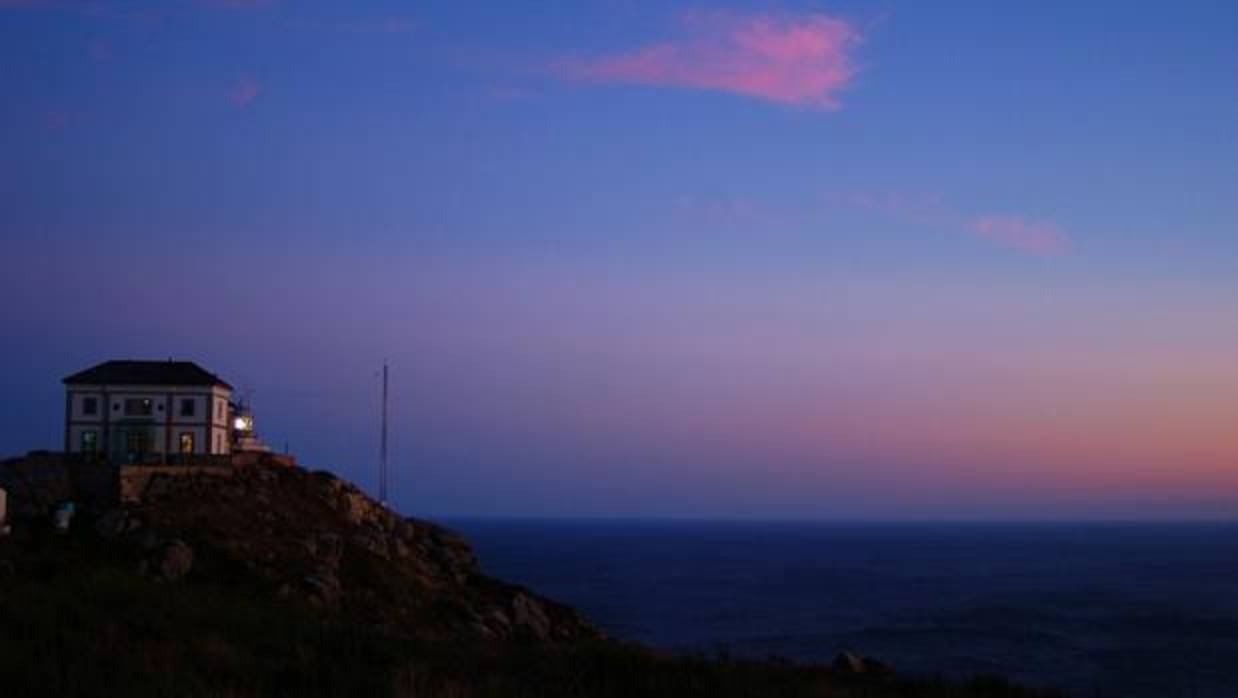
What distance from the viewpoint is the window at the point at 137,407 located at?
50.6 metres

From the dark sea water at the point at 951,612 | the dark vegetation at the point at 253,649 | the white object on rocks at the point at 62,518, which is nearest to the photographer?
the dark vegetation at the point at 253,649

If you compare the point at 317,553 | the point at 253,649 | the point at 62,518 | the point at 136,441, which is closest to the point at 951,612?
the point at 317,553

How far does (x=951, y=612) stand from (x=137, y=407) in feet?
181

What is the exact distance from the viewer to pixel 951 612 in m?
81.2

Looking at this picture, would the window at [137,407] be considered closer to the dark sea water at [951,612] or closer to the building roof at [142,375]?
the building roof at [142,375]

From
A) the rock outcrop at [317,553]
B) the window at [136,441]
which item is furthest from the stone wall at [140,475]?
the window at [136,441]

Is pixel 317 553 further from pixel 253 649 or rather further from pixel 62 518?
pixel 253 649

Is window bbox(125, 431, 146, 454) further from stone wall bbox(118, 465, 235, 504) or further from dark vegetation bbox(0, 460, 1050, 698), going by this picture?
dark vegetation bbox(0, 460, 1050, 698)

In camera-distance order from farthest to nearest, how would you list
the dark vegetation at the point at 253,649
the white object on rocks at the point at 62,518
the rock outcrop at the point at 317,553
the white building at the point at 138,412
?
the white building at the point at 138,412 → the white object on rocks at the point at 62,518 → the rock outcrop at the point at 317,553 → the dark vegetation at the point at 253,649

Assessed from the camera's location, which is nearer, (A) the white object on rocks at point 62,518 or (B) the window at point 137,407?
(A) the white object on rocks at point 62,518

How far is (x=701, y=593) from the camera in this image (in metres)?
95.5

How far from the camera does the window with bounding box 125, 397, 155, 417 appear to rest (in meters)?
50.6

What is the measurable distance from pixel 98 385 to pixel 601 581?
63357 millimetres

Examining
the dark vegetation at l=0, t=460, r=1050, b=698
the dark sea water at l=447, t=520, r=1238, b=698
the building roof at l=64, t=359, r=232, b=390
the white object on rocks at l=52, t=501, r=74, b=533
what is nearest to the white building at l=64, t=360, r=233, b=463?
the building roof at l=64, t=359, r=232, b=390
